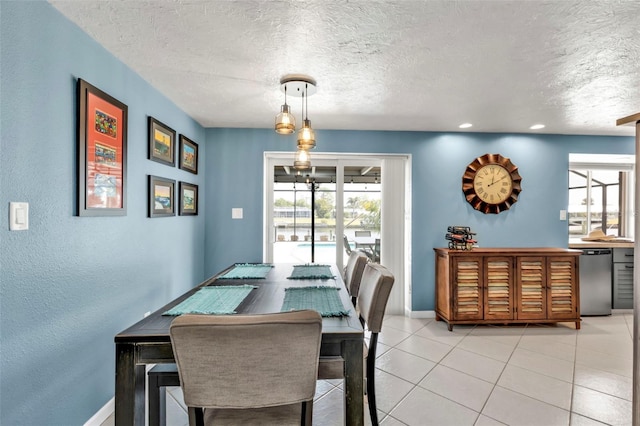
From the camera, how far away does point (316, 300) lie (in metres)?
1.79

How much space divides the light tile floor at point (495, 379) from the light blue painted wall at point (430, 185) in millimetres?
950

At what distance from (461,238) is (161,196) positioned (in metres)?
3.13

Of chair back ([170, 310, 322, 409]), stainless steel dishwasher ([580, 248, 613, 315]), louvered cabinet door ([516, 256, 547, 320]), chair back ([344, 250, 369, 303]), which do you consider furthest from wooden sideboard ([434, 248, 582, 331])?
chair back ([170, 310, 322, 409])

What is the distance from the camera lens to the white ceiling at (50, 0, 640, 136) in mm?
1560

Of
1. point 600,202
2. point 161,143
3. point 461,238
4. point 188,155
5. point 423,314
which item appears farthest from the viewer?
point 600,202

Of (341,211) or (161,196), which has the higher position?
(161,196)

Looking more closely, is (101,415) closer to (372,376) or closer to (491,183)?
(372,376)

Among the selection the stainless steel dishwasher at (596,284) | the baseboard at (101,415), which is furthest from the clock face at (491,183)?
the baseboard at (101,415)

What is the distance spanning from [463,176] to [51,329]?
4006mm

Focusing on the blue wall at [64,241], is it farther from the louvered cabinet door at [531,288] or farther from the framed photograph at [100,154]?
the louvered cabinet door at [531,288]

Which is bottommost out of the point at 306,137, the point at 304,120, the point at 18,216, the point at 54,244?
the point at 54,244

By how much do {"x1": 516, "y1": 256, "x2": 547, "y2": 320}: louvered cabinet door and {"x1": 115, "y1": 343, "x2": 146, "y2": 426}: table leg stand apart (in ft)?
12.0

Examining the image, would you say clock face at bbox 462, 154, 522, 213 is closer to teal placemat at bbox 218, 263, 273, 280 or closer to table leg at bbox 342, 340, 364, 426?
teal placemat at bbox 218, 263, 273, 280

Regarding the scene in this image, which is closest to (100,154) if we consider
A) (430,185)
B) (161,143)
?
(161,143)
